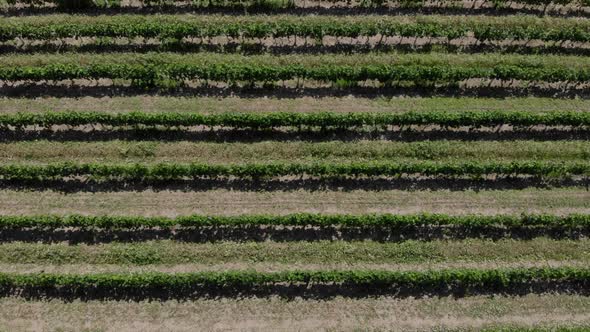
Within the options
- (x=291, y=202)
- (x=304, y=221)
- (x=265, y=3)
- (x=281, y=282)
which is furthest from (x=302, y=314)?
(x=265, y=3)

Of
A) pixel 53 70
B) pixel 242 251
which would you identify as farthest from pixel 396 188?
pixel 53 70

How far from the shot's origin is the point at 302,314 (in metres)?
30.5

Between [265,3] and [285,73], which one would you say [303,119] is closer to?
[285,73]

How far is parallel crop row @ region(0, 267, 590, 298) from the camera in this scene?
30078mm

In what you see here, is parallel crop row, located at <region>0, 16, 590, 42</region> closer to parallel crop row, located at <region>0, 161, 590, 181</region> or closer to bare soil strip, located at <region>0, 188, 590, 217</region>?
parallel crop row, located at <region>0, 161, 590, 181</region>

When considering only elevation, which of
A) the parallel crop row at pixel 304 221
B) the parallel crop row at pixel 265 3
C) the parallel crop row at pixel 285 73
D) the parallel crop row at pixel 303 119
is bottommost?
the parallel crop row at pixel 304 221

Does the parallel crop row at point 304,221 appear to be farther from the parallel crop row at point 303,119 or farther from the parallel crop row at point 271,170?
the parallel crop row at point 303,119

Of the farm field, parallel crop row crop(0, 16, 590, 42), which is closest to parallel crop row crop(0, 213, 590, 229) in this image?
the farm field

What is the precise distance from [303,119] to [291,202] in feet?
19.7

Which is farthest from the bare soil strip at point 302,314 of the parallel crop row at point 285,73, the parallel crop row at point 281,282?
the parallel crop row at point 285,73

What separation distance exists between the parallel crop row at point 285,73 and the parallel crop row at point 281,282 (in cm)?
1475

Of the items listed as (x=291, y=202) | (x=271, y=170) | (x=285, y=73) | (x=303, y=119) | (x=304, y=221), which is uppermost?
(x=285, y=73)

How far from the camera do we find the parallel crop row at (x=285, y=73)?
3775 cm

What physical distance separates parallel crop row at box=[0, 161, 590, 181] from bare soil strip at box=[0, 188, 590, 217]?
1116 mm
